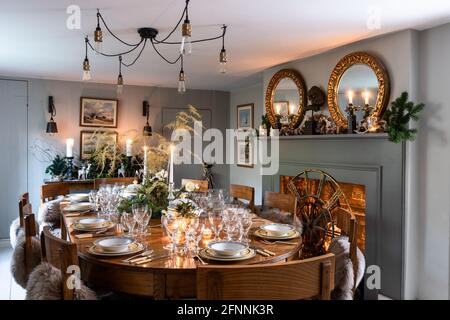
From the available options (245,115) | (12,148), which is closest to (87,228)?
(12,148)

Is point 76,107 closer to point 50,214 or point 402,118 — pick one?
point 50,214

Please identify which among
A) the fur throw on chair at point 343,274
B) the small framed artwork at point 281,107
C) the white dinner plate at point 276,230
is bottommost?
the fur throw on chair at point 343,274

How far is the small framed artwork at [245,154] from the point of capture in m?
5.69

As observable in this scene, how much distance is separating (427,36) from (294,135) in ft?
5.27

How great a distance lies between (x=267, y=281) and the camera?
1.14 meters

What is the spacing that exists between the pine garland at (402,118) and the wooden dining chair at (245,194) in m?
1.26

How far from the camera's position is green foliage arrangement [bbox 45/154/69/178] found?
4848 mm

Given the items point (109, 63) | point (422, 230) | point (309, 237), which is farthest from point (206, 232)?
point (109, 63)

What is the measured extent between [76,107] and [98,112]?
12.4 inches

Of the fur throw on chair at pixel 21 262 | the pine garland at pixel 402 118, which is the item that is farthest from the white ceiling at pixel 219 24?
the fur throw on chair at pixel 21 262

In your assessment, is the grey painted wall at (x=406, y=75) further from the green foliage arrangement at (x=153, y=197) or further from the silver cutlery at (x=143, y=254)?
the silver cutlery at (x=143, y=254)

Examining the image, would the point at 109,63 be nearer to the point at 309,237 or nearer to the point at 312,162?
the point at 312,162

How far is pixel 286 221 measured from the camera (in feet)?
9.36

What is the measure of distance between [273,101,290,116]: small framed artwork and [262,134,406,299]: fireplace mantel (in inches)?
34.8
